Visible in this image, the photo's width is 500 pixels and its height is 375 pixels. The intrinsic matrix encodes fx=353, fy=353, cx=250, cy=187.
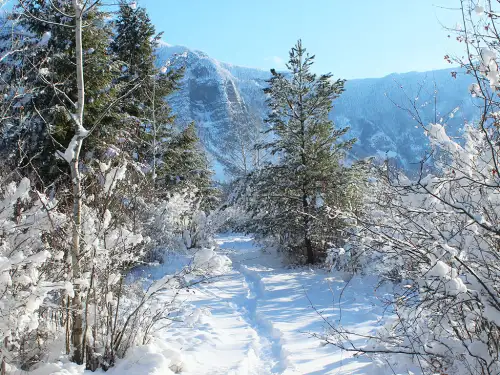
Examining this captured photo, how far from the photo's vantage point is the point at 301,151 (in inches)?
508

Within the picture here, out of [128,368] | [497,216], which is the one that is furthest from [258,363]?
[497,216]

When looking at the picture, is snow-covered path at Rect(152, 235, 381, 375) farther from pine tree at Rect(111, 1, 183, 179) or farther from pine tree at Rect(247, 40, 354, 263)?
pine tree at Rect(111, 1, 183, 179)

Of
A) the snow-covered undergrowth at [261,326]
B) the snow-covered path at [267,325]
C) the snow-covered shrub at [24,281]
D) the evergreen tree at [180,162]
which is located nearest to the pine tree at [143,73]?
the evergreen tree at [180,162]

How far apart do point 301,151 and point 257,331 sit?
7608 millimetres

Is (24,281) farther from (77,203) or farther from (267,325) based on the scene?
(267,325)

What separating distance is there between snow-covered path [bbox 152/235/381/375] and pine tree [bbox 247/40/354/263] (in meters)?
2.23

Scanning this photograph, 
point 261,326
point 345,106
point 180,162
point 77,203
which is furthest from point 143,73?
point 345,106

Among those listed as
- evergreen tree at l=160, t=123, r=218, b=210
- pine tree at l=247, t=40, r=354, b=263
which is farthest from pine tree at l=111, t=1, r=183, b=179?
pine tree at l=247, t=40, r=354, b=263

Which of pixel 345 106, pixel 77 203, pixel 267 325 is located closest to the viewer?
pixel 77 203

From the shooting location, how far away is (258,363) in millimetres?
5191

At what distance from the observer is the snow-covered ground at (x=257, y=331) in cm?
455

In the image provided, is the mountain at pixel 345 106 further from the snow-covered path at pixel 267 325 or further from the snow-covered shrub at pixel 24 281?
the snow-covered shrub at pixel 24 281

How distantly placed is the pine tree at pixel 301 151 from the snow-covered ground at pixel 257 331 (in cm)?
245

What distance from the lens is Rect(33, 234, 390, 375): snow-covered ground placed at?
4551 millimetres
